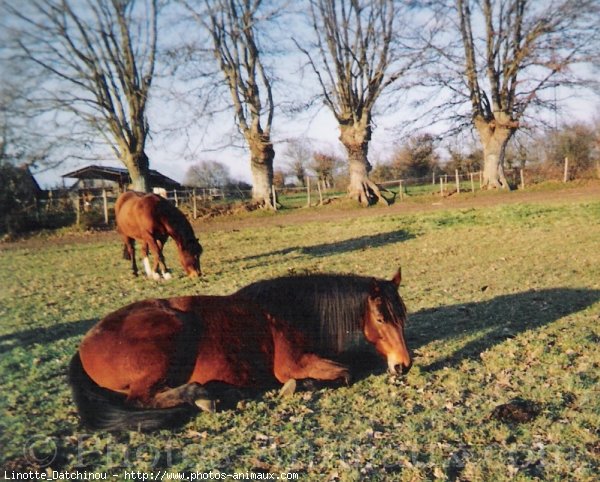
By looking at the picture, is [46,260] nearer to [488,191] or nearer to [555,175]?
[488,191]

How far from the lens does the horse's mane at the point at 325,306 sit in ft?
12.7

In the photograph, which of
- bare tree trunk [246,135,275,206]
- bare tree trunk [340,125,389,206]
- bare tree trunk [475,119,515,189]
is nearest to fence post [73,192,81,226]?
bare tree trunk [246,135,275,206]

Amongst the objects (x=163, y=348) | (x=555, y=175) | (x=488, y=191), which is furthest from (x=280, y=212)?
(x=163, y=348)

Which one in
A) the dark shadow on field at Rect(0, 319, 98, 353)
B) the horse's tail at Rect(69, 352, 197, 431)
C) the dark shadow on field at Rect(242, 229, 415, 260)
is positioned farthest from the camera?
the dark shadow on field at Rect(242, 229, 415, 260)

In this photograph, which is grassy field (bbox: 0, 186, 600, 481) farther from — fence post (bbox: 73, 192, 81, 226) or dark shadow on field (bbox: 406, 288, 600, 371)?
fence post (bbox: 73, 192, 81, 226)

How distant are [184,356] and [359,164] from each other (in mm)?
24962

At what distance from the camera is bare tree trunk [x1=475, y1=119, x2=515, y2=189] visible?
92.9ft

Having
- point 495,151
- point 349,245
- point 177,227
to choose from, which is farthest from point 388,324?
point 495,151

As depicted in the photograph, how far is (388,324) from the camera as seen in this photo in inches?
144

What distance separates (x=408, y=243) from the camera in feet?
42.7

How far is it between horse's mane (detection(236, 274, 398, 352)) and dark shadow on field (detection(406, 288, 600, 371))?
3.07 feet

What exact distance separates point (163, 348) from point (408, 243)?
10.4 meters

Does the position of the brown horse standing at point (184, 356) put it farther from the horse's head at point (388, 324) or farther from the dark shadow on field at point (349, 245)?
the dark shadow on field at point (349, 245)

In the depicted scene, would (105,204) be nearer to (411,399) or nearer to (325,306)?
(325,306)
